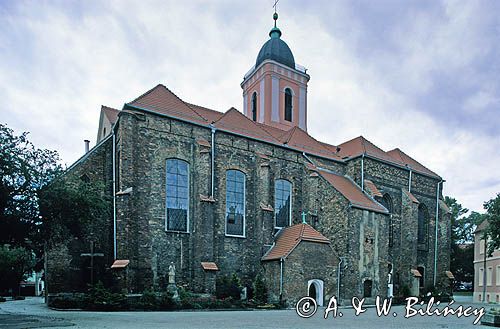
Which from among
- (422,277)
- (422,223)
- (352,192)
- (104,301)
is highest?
(352,192)

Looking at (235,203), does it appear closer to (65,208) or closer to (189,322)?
(65,208)

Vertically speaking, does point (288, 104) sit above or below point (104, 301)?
above

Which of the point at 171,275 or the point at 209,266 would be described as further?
the point at 209,266

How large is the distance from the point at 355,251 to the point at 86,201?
15.9 meters

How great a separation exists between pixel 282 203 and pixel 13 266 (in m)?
30.6

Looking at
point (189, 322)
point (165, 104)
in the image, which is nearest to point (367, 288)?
point (189, 322)

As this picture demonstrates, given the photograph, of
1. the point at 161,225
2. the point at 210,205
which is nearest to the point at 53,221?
the point at 161,225

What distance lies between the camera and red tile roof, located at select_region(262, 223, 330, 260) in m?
21.7

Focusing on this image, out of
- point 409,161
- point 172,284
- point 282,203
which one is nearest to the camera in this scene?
point 172,284

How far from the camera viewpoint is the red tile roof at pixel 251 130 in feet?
72.5

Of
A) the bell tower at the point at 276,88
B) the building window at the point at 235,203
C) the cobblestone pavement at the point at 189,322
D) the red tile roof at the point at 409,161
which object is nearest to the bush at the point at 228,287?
the building window at the point at 235,203

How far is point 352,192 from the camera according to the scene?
2647 cm

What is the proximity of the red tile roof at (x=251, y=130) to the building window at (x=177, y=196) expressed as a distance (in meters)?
2.67

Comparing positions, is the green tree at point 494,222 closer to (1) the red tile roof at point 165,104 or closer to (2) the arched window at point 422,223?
(2) the arched window at point 422,223
